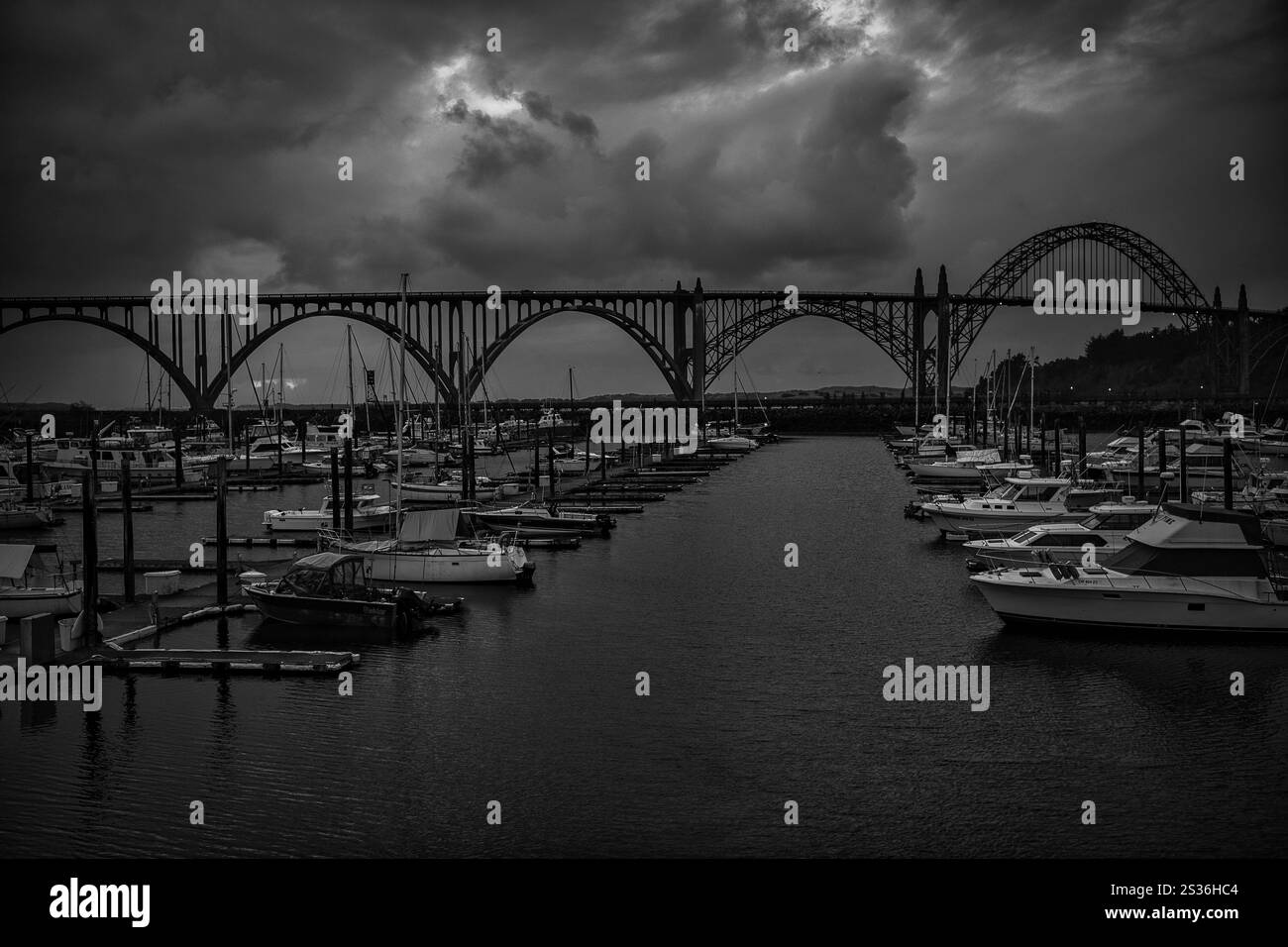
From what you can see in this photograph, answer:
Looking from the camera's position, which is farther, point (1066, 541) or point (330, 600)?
point (1066, 541)

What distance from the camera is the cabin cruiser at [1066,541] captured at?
1533 inches

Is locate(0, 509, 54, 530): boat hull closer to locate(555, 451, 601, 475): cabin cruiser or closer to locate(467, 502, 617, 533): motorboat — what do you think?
locate(467, 502, 617, 533): motorboat

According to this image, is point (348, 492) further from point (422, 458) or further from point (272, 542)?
point (422, 458)

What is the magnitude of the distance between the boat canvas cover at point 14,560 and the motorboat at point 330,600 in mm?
5884

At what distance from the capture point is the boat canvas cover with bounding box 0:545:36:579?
32.6m

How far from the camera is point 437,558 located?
1613 inches

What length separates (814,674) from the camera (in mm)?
29453

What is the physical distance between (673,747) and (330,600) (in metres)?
13.4

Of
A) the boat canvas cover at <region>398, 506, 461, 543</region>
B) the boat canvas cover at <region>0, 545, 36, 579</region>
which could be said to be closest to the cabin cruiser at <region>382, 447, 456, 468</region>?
the boat canvas cover at <region>398, 506, 461, 543</region>

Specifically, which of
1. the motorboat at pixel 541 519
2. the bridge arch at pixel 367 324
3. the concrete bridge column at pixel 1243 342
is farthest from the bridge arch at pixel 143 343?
the concrete bridge column at pixel 1243 342

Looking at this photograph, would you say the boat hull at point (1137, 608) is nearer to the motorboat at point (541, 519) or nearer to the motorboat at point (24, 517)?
the motorboat at point (541, 519)

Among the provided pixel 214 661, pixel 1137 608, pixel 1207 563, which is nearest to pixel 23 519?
pixel 214 661
